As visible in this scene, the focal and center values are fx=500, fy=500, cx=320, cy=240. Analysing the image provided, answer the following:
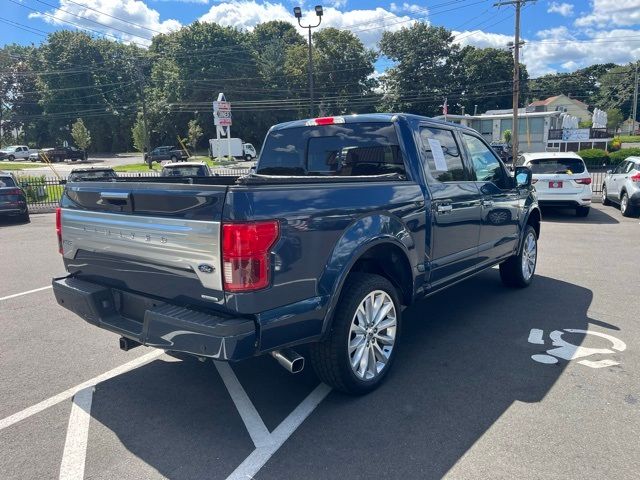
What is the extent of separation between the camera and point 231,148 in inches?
1834

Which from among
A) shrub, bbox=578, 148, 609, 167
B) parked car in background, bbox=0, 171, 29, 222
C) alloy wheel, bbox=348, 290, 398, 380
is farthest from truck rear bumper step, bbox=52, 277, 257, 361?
shrub, bbox=578, 148, 609, 167

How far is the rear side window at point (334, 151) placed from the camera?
429cm

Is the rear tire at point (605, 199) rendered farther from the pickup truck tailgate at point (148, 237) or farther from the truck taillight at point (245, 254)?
the pickup truck tailgate at point (148, 237)

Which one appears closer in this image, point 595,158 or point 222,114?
point 595,158

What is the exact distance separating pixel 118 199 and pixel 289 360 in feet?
5.01

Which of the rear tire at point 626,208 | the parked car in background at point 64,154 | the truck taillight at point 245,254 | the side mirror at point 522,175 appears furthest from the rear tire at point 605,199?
the parked car in background at point 64,154

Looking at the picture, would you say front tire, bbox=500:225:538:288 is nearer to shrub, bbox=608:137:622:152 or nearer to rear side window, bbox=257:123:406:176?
rear side window, bbox=257:123:406:176

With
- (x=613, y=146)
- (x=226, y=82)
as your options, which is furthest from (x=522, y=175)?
(x=226, y=82)

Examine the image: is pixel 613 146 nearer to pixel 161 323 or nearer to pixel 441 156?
pixel 441 156

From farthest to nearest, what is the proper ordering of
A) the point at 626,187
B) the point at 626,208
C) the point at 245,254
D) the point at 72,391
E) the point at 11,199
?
1. the point at 11,199
2. the point at 626,187
3. the point at 626,208
4. the point at 72,391
5. the point at 245,254

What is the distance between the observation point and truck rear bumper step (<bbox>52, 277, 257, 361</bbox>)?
2.74 m

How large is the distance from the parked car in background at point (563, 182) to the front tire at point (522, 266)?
668cm

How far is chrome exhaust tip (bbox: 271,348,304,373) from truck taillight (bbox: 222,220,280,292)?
516 mm

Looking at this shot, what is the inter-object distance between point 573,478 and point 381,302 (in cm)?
160
